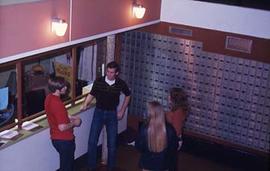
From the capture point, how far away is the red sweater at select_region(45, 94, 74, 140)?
6.39m

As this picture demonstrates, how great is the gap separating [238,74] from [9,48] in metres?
3.84

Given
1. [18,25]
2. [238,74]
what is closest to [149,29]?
[238,74]

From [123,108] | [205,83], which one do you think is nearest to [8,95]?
[123,108]

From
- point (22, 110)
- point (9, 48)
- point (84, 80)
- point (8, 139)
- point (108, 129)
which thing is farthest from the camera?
point (84, 80)

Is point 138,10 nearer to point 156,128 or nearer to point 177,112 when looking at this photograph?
point 177,112

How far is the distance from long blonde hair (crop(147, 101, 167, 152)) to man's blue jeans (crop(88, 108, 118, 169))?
1.54m

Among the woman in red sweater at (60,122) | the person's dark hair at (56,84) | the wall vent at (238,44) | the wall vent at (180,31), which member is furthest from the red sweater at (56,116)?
the wall vent at (238,44)

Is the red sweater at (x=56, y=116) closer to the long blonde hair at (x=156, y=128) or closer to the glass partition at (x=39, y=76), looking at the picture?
the glass partition at (x=39, y=76)

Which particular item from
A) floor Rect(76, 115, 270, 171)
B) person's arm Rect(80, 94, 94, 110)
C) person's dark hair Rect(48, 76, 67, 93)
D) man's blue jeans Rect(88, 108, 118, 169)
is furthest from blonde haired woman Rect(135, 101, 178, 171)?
floor Rect(76, 115, 270, 171)

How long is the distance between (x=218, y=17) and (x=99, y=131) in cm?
248

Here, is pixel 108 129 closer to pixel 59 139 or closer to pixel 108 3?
pixel 59 139

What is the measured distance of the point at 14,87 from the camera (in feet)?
22.4

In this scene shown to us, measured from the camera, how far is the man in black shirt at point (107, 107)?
7.37 m

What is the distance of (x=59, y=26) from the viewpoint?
5957 mm
